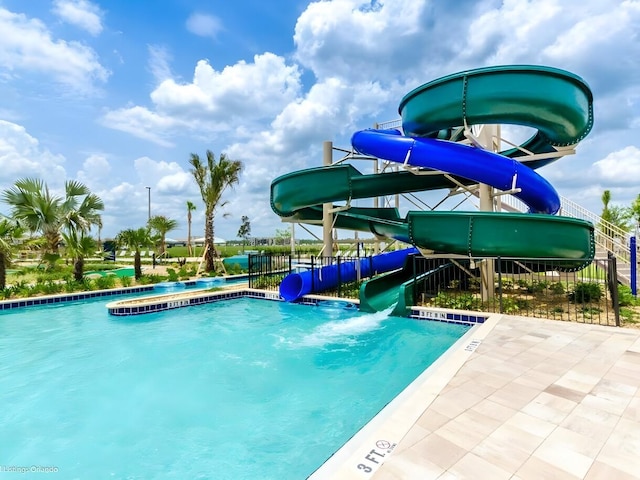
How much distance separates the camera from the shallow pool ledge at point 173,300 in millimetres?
9906

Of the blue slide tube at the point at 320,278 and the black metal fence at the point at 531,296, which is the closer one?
the black metal fence at the point at 531,296

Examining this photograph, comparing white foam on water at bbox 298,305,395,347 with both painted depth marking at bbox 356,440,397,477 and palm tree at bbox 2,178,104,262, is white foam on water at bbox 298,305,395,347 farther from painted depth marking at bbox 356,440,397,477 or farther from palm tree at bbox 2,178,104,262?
palm tree at bbox 2,178,104,262

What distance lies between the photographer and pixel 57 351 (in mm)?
6832

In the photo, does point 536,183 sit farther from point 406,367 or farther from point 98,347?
point 98,347

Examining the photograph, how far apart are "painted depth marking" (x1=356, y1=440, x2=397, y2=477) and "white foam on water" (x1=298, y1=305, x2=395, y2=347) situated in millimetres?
4404

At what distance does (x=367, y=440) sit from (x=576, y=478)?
4.38ft

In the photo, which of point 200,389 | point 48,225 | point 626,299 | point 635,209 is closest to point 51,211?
point 48,225

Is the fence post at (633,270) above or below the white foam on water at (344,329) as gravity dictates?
above

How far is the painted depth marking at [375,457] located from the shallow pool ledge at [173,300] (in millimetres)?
9178

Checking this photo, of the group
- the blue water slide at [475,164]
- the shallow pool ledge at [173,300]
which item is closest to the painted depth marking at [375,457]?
the blue water slide at [475,164]

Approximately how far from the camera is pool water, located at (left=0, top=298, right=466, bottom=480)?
3.38 m

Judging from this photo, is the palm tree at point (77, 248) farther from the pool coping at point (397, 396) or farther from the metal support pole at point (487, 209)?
the metal support pole at point (487, 209)

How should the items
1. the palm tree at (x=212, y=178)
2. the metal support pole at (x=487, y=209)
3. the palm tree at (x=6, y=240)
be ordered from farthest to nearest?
the palm tree at (x=212, y=178), the palm tree at (x=6, y=240), the metal support pole at (x=487, y=209)

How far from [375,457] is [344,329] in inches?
218
